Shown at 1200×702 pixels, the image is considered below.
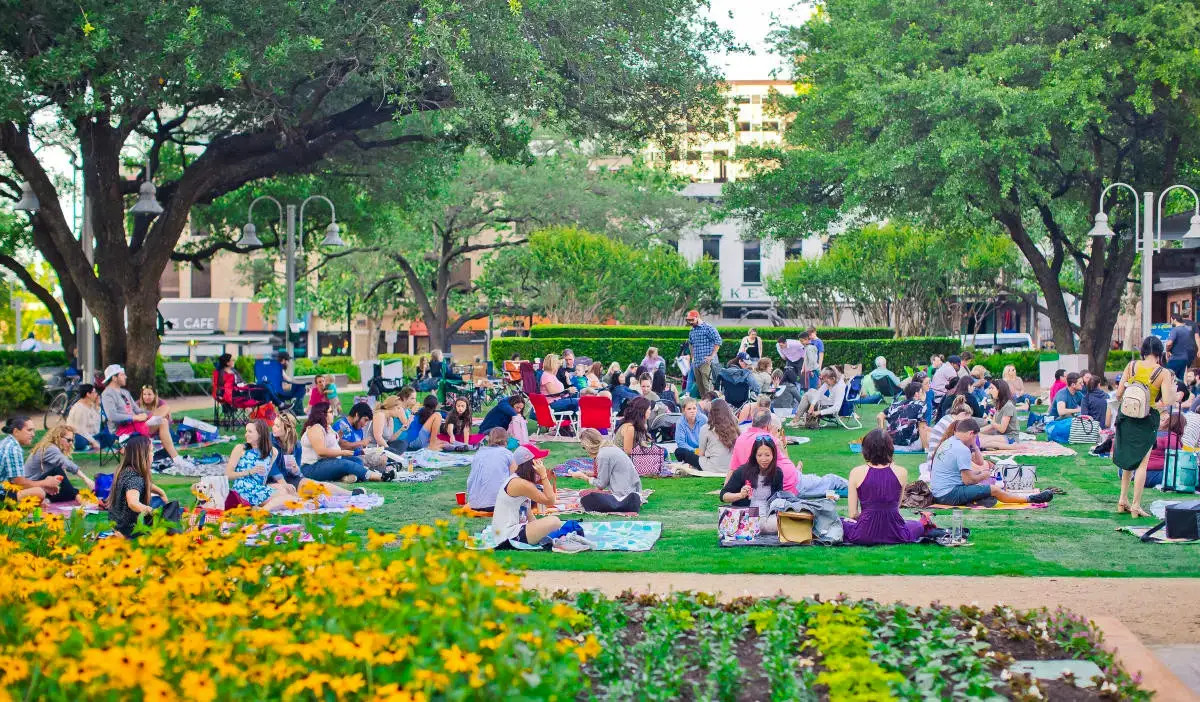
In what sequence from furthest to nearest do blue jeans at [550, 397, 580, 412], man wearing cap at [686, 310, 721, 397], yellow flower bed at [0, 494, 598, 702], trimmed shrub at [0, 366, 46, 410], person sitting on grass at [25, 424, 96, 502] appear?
trimmed shrub at [0, 366, 46, 410] < man wearing cap at [686, 310, 721, 397] < blue jeans at [550, 397, 580, 412] < person sitting on grass at [25, 424, 96, 502] < yellow flower bed at [0, 494, 598, 702]

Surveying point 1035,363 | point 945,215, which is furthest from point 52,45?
point 1035,363

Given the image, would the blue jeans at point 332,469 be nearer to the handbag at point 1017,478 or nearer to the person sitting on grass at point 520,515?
the person sitting on grass at point 520,515

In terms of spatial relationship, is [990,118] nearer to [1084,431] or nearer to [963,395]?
[1084,431]

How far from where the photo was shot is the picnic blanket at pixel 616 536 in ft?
33.7

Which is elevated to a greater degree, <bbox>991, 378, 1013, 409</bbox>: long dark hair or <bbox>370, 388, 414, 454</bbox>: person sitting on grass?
<bbox>991, 378, 1013, 409</bbox>: long dark hair

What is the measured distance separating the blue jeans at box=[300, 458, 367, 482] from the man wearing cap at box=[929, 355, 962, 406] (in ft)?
31.5

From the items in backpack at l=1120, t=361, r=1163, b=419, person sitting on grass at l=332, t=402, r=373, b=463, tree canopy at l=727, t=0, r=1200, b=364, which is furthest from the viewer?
tree canopy at l=727, t=0, r=1200, b=364

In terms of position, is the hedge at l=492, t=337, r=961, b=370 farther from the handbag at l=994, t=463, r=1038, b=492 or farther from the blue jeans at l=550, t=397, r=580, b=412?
the handbag at l=994, t=463, r=1038, b=492

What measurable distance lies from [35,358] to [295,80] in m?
16.4

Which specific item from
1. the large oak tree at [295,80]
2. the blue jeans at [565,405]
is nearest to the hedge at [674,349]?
the large oak tree at [295,80]

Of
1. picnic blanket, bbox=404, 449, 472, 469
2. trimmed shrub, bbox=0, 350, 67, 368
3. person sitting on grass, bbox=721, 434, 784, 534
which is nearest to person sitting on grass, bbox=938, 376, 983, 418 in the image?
person sitting on grass, bbox=721, 434, 784, 534

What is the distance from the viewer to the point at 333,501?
12.8 metres

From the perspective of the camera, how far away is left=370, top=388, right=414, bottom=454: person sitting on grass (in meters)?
16.7

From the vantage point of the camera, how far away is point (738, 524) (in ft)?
34.6
